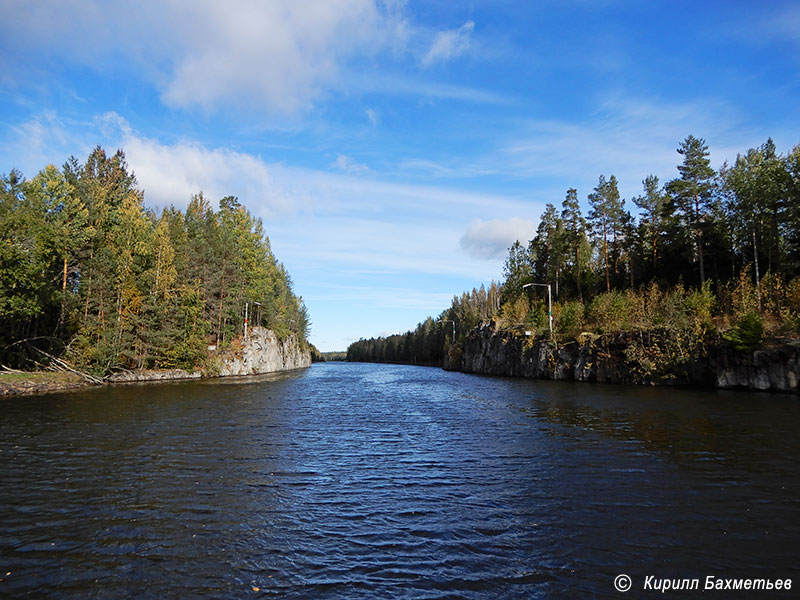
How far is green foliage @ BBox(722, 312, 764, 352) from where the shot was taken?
38.8m

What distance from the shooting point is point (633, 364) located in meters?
50.1

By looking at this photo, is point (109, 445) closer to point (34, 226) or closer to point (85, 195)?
point (34, 226)

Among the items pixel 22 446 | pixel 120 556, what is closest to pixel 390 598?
pixel 120 556

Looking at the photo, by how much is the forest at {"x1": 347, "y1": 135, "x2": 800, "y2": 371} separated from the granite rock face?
44704 millimetres

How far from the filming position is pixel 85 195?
52562mm

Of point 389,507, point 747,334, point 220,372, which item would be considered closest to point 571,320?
point 747,334

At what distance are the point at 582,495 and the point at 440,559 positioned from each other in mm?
5662

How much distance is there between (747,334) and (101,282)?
63826 mm

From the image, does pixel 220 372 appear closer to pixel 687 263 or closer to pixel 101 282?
pixel 101 282

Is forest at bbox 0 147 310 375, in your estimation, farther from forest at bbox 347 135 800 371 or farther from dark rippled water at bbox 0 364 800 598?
forest at bbox 347 135 800 371

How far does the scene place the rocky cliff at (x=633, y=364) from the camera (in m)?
37.7

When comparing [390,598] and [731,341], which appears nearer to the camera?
[390,598]

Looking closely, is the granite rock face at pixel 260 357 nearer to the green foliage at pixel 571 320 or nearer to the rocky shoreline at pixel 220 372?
the rocky shoreline at pixel 220 372

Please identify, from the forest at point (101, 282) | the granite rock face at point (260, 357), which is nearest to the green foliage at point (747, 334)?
the forest at point (101, 282)
